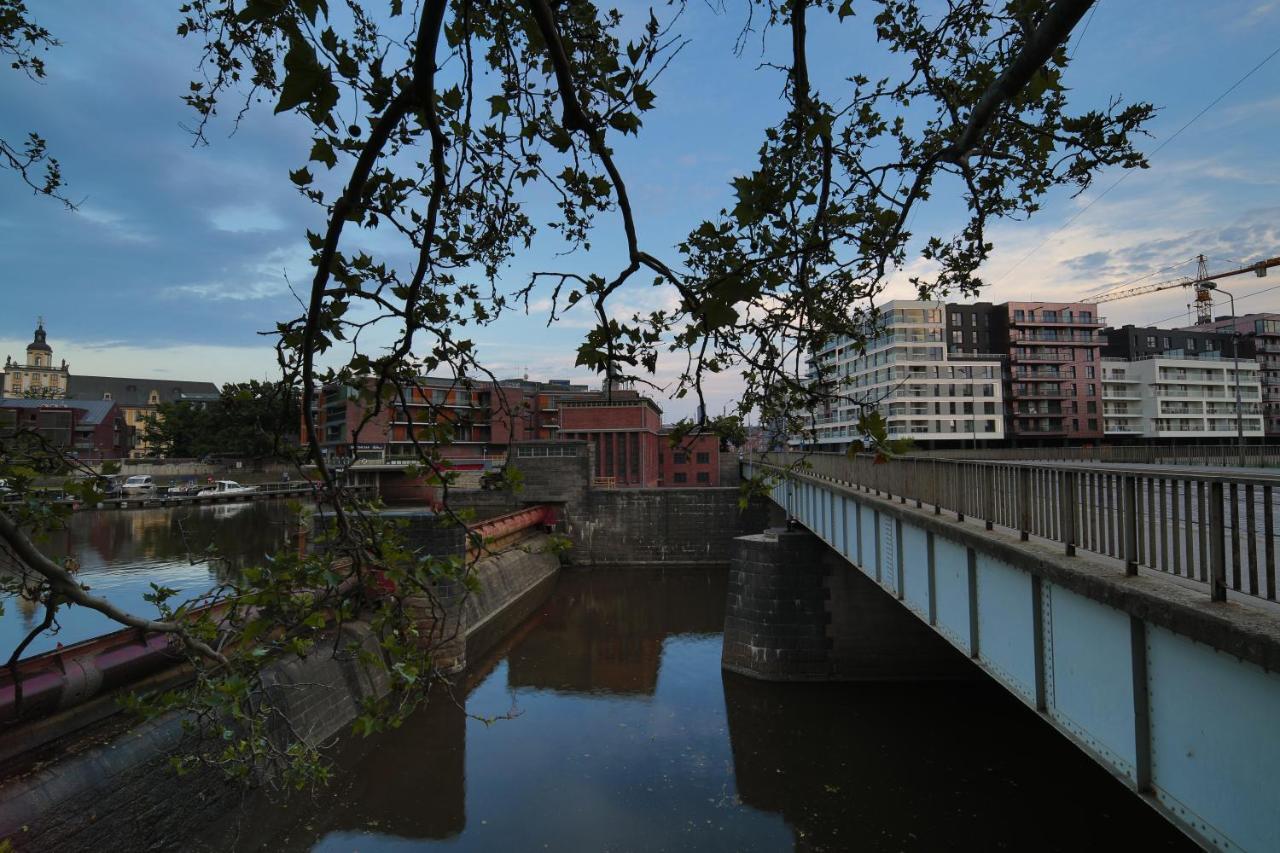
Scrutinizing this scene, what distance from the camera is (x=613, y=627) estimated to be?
82.9ft

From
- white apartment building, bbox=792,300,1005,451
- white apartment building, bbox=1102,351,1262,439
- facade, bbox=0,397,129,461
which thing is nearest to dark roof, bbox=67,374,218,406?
facade, bbox=0,397,129,461

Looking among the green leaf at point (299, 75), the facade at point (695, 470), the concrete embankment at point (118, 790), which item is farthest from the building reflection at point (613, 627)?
the facade at point (695, 470)

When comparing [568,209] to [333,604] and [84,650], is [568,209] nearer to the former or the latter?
[333,604]

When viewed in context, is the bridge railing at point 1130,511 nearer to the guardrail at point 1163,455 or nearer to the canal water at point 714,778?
the canal water at point 714,778

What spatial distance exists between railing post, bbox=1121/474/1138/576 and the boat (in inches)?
3049

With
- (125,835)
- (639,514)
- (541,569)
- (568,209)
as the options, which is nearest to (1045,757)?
(568,209)

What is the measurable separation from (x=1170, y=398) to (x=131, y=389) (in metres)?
160

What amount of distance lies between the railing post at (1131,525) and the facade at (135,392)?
134m

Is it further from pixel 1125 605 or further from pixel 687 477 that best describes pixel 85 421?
pixel 1125 605

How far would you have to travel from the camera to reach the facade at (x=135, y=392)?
119750 mm

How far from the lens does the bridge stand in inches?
155

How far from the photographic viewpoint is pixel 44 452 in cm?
436

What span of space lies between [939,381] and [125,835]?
220ft

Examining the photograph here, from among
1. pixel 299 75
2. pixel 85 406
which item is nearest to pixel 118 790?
pixel 299 75
